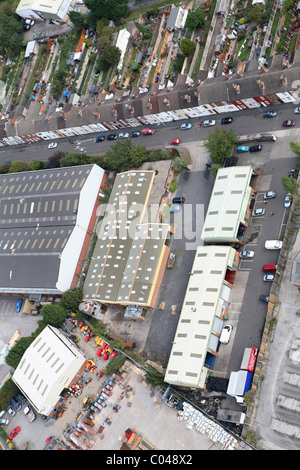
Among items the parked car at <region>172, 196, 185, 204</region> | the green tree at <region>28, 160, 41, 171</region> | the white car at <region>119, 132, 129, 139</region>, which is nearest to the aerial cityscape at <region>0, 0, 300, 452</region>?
the white car at <region>119, 132, 129, 139</region>

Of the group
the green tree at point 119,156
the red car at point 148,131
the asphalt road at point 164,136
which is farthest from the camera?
the red car at point 148,131

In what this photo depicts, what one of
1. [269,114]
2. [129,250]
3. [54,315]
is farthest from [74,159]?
[269,114]

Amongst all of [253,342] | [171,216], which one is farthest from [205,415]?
[171,216]

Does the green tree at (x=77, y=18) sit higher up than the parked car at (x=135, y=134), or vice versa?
the green tree at (x=77, y=18)

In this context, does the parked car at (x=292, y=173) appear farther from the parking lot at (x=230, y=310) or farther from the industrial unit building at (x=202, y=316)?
the industrial unit building at (x=202, y=316)

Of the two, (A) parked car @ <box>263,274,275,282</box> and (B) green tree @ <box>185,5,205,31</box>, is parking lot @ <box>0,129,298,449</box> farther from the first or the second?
(B) green tree @ <box>185,5,205,31</box>

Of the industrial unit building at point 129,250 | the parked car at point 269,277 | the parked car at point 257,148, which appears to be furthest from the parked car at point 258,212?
the industrial unit building at point 129,250
